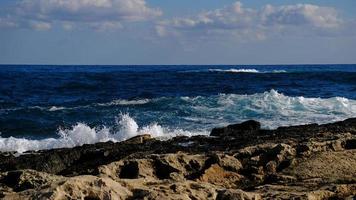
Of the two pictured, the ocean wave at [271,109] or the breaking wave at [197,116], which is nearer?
the breaking wave at [197,116]

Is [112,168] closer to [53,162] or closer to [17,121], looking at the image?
[53,162]

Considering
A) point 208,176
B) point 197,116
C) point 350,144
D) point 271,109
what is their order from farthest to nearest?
point 271,109, point 197,116, point 350,144, point 208,176

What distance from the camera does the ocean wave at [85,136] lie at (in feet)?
48.6

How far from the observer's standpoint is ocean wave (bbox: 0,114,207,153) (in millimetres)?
14828

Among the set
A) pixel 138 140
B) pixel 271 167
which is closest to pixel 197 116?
pixel 138 140

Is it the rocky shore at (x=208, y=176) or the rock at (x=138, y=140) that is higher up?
the rocky shore at (x=208, y=176)

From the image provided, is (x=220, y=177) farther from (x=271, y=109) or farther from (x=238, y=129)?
(x=271, y=109)

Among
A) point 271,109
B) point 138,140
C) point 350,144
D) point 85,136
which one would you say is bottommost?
point 85,136

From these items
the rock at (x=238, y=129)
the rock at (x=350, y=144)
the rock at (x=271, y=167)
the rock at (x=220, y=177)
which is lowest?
the rock at (x=238, y=129)

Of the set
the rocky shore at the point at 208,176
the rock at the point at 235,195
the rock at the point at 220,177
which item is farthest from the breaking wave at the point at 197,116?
the rock at the point at 235,195

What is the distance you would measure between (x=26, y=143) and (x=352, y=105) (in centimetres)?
1458

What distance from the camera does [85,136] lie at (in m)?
16.2

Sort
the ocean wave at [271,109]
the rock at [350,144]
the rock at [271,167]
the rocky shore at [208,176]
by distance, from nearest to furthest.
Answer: the rocky shore at [208,176] < the rock at [271,167] < the rock at [350,144] < the ocean wave at [271,109]

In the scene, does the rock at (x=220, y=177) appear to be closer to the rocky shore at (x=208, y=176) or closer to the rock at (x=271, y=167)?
the rocky shore at (x=208, y=176)
